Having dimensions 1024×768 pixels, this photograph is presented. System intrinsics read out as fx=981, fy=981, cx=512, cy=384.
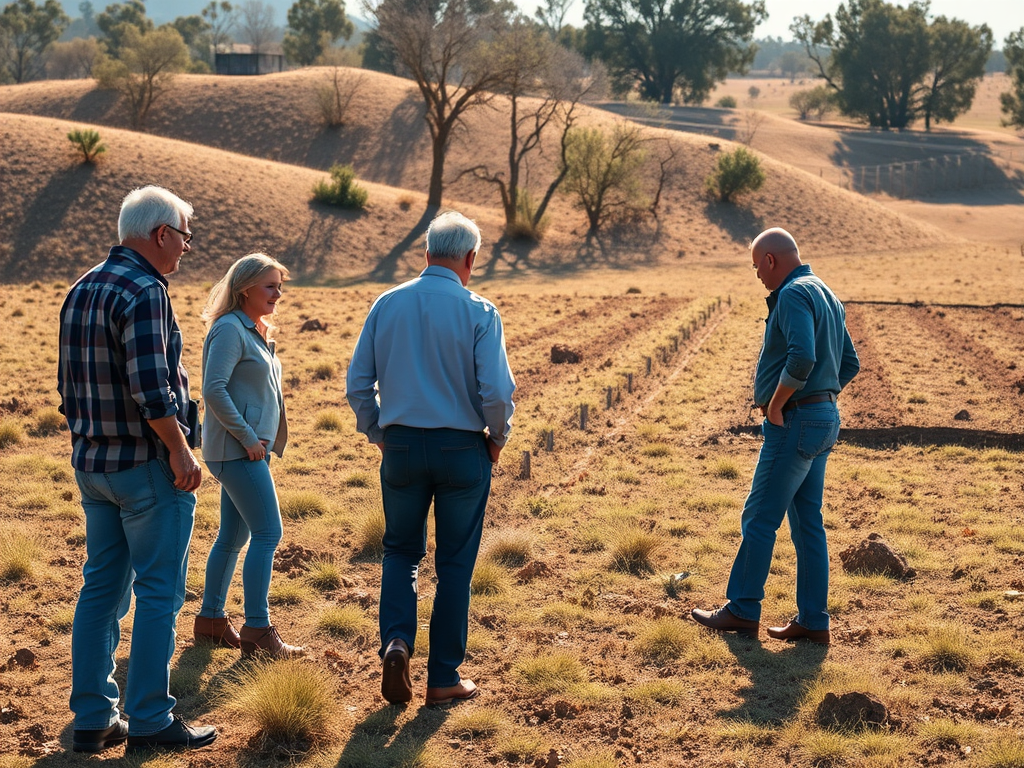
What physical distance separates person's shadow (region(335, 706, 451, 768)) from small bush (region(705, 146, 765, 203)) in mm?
46123

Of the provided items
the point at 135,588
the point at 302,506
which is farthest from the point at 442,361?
the point at 302,506

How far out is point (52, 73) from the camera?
9194 centimetres

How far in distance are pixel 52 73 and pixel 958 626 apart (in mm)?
102171

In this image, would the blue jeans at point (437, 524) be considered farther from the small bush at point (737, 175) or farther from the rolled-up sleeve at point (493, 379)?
the small bush at point (737, 175)

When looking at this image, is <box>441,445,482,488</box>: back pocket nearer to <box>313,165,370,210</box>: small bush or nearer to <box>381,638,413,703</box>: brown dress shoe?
<box>381,638,413,703</box>: brown dress shoe

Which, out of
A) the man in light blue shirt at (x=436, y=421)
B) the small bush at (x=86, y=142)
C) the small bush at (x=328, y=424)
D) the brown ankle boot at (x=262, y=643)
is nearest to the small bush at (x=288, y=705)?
the man in light blue shirt at (x=436, y=421)

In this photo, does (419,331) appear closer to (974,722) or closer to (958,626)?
(974,722)

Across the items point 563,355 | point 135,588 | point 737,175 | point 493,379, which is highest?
point 737,175

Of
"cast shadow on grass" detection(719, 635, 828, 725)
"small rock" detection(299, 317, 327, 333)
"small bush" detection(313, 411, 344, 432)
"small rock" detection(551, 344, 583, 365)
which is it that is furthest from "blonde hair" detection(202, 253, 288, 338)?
"small rock" detection(299, 317, 327, 333)

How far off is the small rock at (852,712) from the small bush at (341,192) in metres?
37.4

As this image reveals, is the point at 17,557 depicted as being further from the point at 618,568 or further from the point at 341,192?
the point at 341,192

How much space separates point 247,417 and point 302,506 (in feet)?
11.8

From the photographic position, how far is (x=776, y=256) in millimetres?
5488

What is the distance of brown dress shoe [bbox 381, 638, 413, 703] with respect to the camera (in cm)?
454
